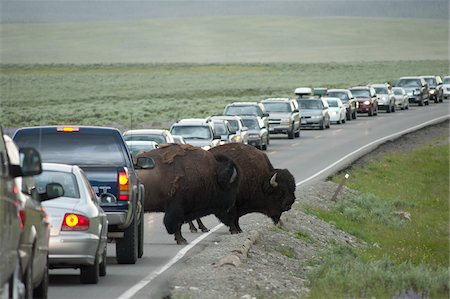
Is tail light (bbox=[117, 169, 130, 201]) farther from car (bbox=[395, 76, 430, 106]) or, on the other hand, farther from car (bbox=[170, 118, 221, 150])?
car (bbox=[395, 76, 430, 106])

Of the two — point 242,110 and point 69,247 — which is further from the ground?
point 69,247

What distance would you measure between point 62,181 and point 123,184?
2.16m

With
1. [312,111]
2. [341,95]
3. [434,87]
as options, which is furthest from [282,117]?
[434,87]

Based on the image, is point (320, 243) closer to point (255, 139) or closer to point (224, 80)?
point (255, 139)

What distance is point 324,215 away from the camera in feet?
108

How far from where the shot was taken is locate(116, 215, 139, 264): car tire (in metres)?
19.4

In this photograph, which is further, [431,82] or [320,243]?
[431,82]

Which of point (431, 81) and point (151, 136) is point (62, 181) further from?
point (431, 81)

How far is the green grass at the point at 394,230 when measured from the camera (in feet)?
57.6

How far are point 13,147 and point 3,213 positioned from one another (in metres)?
1.64

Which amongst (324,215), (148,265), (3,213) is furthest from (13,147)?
(324,215)

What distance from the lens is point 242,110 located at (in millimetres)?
59125

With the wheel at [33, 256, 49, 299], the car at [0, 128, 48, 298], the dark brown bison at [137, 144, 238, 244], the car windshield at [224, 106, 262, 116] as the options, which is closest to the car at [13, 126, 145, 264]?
the dark brown bison at [137, 144, 238, 244]

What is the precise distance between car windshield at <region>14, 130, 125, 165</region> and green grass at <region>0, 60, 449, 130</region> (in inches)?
1950
